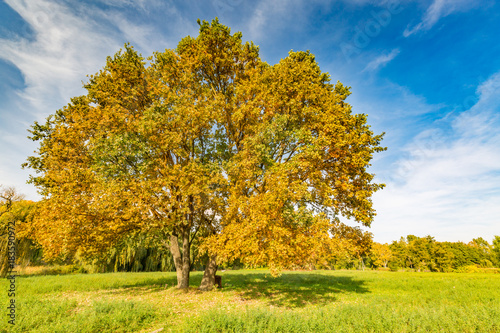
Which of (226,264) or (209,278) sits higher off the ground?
(209,278)

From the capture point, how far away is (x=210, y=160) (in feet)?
54.3

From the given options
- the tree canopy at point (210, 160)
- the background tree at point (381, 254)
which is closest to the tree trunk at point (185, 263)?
the tree canopy at point (210, 160)

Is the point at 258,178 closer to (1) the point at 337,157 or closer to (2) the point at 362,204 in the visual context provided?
(1) the point at 337,157

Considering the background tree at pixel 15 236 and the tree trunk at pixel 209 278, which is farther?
the background tree at pixel 15 236

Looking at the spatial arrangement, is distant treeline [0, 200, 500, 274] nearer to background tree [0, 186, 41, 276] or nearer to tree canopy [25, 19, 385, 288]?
background tree [0, 186, 41, 276]

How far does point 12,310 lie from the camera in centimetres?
825

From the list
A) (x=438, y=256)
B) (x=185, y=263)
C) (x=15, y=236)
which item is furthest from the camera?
(x=438, y=256)

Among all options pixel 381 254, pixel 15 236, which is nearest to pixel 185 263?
pixel 15 236

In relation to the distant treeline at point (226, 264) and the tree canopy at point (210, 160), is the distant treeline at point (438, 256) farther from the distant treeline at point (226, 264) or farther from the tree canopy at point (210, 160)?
the tree canopy at point (210, 160)

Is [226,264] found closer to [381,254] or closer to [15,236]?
[15,236]

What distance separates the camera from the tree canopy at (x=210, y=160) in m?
11.9

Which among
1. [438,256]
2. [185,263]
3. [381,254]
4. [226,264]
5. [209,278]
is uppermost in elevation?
[185,263]

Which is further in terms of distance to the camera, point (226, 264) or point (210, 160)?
point (226, 264)

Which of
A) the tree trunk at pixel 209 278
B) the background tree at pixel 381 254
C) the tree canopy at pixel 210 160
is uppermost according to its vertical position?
the tree canopy at pixel 210 160
